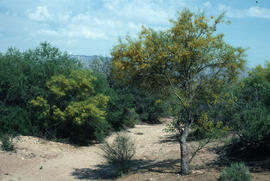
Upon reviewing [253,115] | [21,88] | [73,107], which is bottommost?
[253,115]

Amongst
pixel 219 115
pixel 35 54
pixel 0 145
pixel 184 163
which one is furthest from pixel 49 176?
pixel 35 54

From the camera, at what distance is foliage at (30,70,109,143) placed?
1736 centimetres

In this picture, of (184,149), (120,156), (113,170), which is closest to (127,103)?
(113,170)

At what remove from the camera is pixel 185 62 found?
8.29 meters

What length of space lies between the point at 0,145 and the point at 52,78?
539 cm

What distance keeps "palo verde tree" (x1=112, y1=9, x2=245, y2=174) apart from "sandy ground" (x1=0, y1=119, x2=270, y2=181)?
4.15 ft

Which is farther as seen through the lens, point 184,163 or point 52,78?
point 52,78

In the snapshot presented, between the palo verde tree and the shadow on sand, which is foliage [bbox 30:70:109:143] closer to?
the shadow on sand

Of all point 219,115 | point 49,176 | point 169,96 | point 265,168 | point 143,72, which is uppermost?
point 143,72

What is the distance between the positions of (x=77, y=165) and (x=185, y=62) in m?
8.32

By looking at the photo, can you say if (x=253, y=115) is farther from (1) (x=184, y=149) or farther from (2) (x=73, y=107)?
(2) (x=73, y=107)

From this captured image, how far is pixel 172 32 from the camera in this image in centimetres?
825

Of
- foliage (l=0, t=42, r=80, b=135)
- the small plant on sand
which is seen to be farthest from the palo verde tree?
foliage (l=0, t=42, r=80, b=135)

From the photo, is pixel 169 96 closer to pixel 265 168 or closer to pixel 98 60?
pixel 265 168
